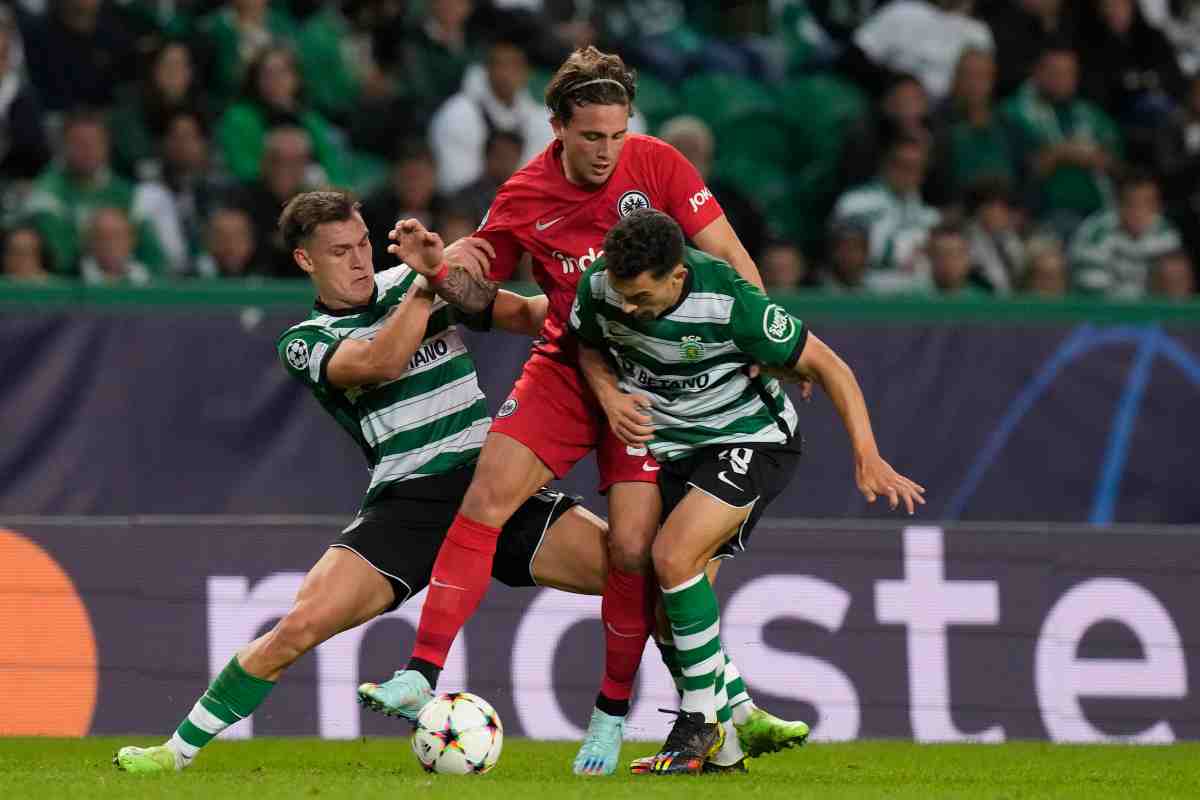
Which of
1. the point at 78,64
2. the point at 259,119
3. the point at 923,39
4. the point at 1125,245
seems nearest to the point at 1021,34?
the point at 923,39

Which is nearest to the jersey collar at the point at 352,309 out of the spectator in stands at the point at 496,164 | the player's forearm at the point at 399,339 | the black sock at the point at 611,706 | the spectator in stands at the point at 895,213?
the player's forearm at the point at 399,339

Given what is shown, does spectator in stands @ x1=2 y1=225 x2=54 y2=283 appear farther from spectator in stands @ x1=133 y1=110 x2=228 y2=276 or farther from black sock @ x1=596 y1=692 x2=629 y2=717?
black sock @ x1=596 y1=692 x2=629 y2=717

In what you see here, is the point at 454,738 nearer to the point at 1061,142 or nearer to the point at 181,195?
the point at 181,195

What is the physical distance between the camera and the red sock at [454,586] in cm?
645

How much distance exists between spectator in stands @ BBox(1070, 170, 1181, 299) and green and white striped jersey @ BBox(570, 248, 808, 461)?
18.4 feet

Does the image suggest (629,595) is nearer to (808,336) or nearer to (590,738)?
(590,738)

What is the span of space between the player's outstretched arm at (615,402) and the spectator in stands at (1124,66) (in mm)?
8159

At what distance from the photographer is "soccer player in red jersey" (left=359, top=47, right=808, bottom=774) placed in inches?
254

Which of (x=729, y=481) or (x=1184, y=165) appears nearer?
(x=729, y=481)

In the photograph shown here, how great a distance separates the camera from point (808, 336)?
20.9 ft

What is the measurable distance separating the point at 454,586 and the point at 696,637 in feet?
2.59

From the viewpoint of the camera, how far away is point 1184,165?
510 inches

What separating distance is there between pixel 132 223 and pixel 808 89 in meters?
4.63

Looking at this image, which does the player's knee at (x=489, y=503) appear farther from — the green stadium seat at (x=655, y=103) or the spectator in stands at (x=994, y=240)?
the green stadium seat at (x=655, y=103)
